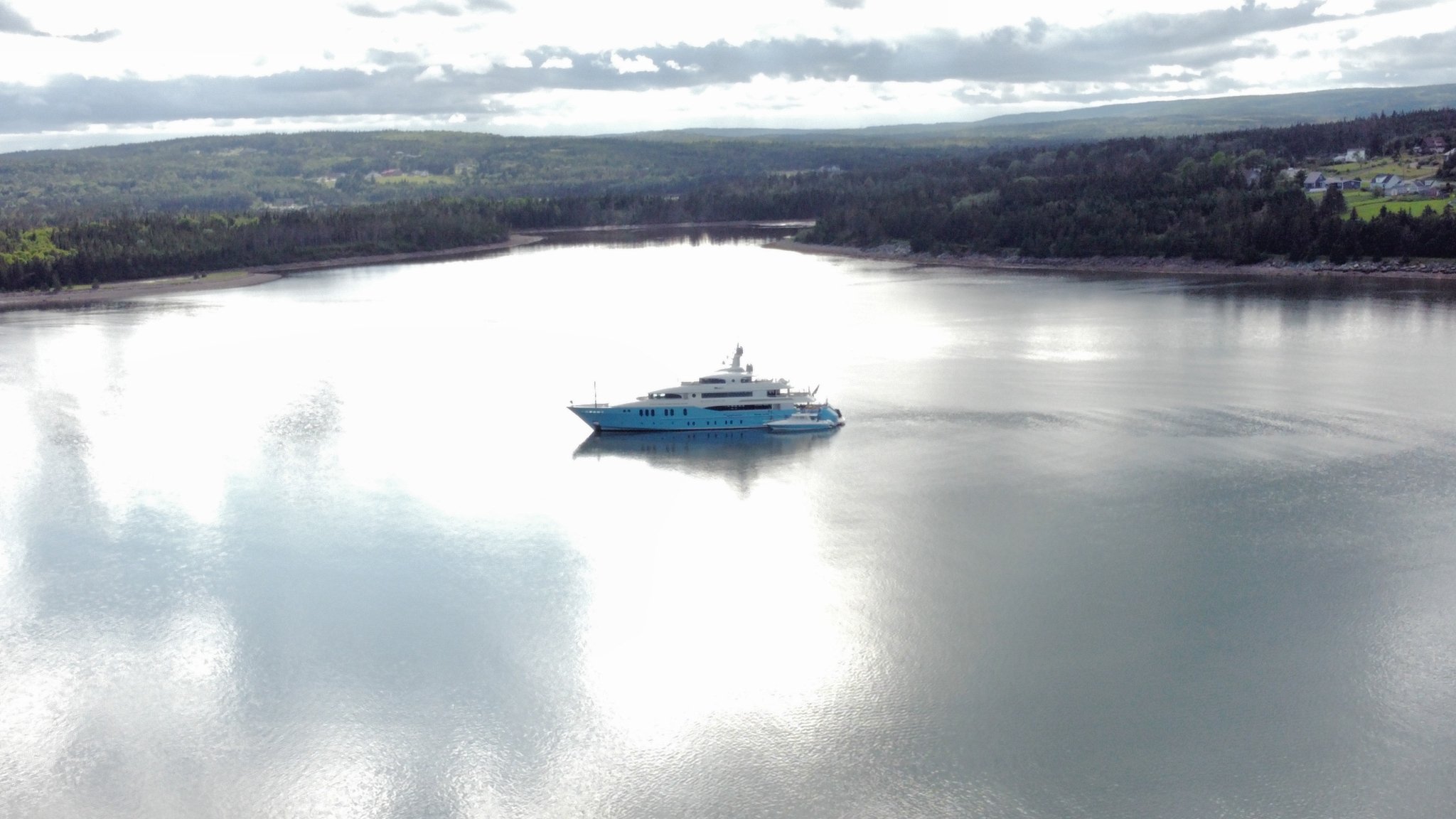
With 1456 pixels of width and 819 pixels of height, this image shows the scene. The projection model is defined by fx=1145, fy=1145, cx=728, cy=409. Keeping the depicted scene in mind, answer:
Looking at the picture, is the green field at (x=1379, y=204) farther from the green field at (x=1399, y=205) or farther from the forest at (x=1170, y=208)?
the forest at (x=1170, y=208)

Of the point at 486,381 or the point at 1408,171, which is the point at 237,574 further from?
the point at 1408,171

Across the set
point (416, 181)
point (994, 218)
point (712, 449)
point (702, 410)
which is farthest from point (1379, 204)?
point (416, 181)

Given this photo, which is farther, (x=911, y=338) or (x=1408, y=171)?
(x=1408, y=171)

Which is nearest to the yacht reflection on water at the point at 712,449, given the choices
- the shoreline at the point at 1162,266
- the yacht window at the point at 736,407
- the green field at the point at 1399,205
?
the yacht window at the point at 736,407

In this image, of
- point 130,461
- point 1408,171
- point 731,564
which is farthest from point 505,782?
point 1408,171

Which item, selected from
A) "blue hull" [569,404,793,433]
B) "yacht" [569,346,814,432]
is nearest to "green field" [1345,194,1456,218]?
"yacht" [569,346,814,432]

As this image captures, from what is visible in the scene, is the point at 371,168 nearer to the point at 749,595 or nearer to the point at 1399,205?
the point at 1399,205
